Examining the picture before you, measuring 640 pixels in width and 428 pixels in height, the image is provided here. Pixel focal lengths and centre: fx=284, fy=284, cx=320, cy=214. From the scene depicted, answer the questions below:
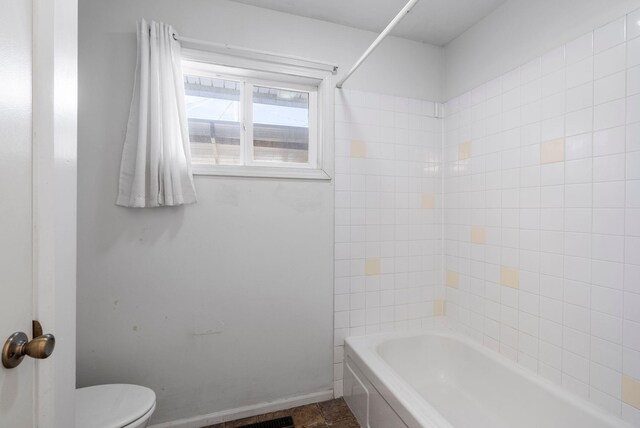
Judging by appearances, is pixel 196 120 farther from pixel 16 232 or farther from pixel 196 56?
pixel 16 232

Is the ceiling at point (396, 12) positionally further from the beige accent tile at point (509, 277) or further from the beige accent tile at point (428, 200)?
the beige accent tile at point (509, 277)

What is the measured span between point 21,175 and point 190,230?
3.48 feet

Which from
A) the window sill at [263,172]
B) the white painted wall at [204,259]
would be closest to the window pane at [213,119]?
the window sill at [263,172]

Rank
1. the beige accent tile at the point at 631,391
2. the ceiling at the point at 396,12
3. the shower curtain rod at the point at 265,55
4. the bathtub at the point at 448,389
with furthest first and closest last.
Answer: the ceiling at the point at 396,12
the shower curtain rod at the point at 265,55
the bathtub at the point at 448,389
the beige accent tile at the point at 631,391

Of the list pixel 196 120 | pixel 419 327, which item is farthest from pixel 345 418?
pixel 196 120

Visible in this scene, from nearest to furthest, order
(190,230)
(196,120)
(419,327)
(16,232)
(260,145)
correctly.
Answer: (16,232) → (190,230) → (196,120) → (260,145) → (419,327)

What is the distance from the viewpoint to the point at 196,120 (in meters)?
1.76

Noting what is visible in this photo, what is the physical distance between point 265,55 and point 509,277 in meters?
1.98

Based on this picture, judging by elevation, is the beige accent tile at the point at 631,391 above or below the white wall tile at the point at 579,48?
below

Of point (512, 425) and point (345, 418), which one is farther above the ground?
point (512, 425)

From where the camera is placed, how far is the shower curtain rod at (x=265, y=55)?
1.61 m

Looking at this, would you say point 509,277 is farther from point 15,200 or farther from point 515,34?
point 15,200

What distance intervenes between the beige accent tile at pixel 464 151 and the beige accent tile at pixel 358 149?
691 millimetres

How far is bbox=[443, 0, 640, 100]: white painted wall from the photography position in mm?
1310
